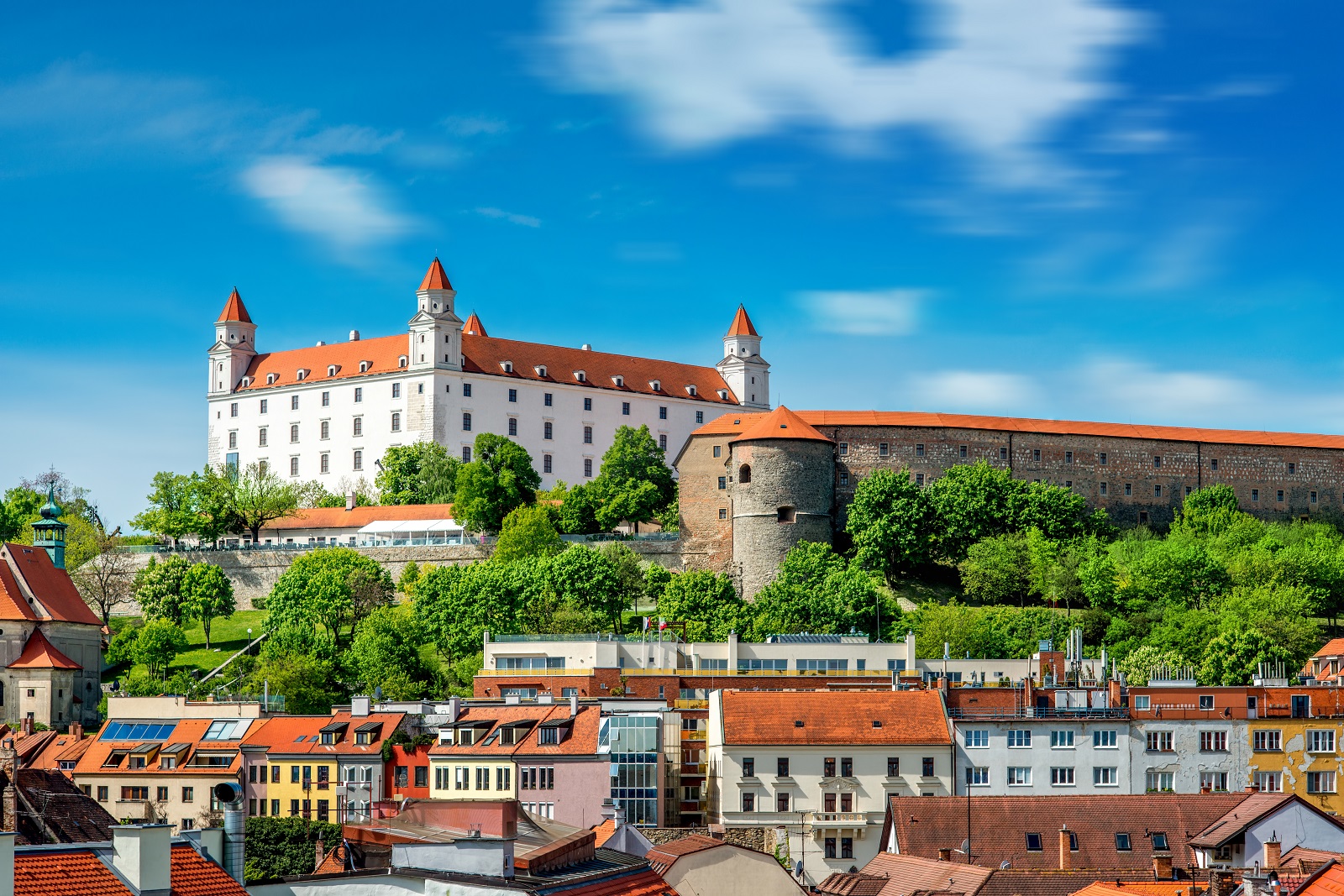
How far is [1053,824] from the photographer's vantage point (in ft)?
130

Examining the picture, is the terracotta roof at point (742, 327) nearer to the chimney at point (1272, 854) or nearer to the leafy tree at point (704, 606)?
the leafy tree at point (704, 606)

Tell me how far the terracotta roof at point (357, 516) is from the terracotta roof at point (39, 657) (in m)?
24.2

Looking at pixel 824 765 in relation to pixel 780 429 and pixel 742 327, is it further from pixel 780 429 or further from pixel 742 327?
pixel 742 327

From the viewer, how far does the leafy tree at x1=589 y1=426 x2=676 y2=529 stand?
89188 mm

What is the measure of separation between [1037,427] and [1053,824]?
2008 inches

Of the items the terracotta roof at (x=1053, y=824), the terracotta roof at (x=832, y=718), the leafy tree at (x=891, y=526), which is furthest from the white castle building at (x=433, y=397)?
the terracotta roof at (x=1053, y=824)

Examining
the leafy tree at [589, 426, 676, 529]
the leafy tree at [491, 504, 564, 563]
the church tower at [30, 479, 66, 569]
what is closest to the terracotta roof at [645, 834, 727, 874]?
the leafy tree at [491, 504, 564, 563]

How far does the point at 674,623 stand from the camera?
240ft

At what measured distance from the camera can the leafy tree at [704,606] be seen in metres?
71.9

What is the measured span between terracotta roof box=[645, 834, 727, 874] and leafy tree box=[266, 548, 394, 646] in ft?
164

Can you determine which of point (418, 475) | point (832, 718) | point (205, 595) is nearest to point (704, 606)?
point (205, 595)

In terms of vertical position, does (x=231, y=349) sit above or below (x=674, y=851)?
above

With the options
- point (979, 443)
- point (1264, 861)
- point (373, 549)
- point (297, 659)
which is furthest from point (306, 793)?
point (979, 443)

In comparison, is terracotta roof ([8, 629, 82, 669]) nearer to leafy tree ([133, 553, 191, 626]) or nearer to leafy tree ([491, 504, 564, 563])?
leafy tree ([133, 553, 191, 626])
